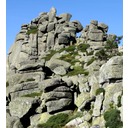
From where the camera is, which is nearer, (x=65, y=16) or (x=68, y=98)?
(x=68, y=98)

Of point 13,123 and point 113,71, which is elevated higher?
point 113,71

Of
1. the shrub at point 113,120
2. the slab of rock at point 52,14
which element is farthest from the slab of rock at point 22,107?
the slab of rock at point 52,14

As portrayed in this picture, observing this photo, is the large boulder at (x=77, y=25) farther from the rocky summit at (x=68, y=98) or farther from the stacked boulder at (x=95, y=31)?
the rocky summit at (x=68, y=98)

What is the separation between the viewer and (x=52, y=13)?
85312mm

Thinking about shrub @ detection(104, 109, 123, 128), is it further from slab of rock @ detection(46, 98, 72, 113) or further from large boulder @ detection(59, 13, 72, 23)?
large boulder @ detection(59, 13, 72, 23)

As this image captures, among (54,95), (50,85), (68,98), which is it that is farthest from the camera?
(68,98)

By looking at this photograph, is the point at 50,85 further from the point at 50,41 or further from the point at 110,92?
the point at 50,41

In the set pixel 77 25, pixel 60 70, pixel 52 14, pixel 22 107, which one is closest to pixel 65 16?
pixel 52 14

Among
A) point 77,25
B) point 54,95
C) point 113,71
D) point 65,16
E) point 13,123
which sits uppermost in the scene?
point 65,16

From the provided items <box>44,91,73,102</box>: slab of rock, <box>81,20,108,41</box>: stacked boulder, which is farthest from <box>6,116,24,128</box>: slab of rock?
<box>81,20,108,41</box>: stacked boulder

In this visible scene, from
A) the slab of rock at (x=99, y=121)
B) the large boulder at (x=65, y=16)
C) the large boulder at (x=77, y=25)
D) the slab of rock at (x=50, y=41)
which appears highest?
the large boulder at (x=65, y=16)

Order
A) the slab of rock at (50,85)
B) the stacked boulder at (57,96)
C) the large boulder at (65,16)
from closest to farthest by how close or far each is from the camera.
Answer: the stacked boulder at (57,96) < the slab of rock at (50,85) < the large boulder at (65,16)

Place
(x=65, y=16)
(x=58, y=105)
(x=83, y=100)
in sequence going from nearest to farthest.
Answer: (x=83, y=100) < (x=58, y=105) < (x=65, y=16)

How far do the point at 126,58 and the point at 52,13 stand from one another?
81565 millimetres
